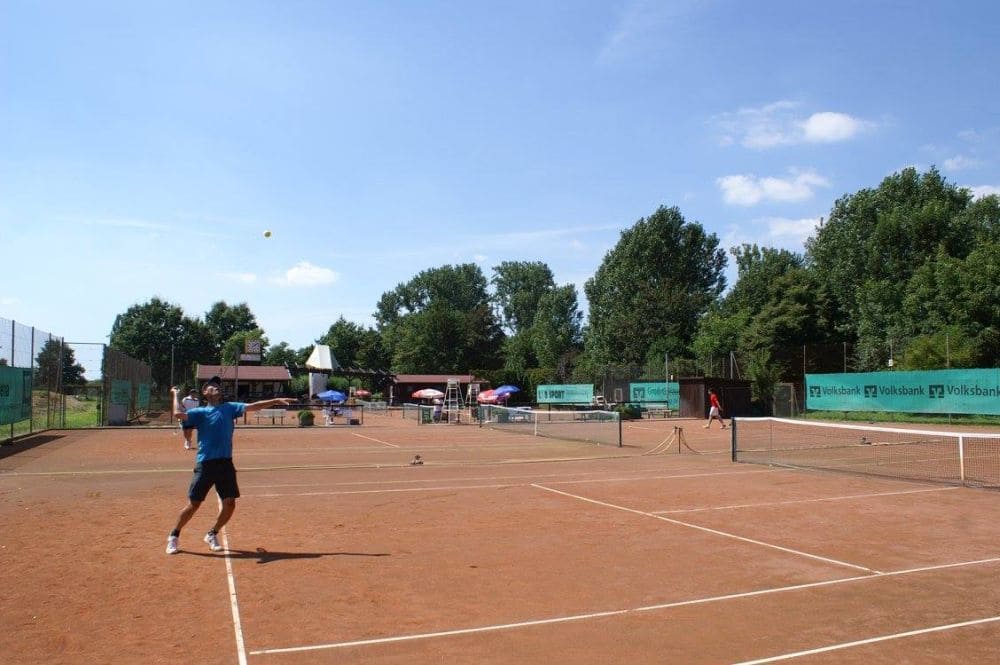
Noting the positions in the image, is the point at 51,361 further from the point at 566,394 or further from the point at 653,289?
the point at 653,289

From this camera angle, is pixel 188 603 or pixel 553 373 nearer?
pixel 188 603

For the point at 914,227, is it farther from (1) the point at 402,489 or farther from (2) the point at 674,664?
(2) the point at 674,664

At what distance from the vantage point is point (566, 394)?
55.9m

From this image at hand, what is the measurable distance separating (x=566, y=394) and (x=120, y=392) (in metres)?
29.2

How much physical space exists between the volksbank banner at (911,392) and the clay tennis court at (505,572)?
2068 centimetres

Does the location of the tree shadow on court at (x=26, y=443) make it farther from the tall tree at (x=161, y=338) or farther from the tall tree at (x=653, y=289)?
the tall tree at (x=161, y=338)

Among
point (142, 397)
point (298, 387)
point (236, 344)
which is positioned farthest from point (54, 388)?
point (236, 344)

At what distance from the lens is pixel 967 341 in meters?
45.0

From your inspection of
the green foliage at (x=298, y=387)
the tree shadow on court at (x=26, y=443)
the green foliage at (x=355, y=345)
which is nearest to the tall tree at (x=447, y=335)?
the green foliage at (x=355, y=345)

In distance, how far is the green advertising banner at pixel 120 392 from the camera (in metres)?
37.1

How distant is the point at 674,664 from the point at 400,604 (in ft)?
8.57

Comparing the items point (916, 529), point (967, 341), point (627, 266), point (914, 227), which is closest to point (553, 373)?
point (627, 266)

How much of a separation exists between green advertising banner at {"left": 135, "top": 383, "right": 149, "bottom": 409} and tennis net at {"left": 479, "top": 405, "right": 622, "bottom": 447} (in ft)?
74.0

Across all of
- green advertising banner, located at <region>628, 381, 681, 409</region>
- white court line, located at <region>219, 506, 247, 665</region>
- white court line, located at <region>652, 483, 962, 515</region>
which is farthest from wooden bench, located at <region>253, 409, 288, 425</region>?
white court line, located at <region>219, 506, 247, 665</region>
